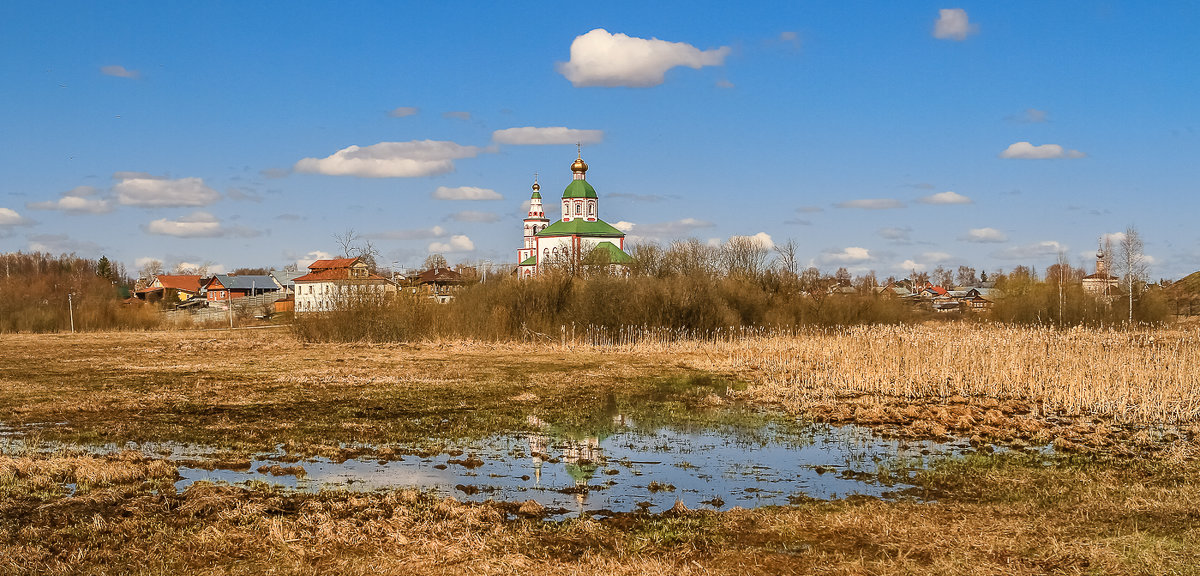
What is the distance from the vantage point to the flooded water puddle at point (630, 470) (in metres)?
10.9

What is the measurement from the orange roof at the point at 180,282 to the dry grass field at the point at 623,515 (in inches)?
3548

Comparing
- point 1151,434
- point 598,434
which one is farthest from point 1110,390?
point 598,434

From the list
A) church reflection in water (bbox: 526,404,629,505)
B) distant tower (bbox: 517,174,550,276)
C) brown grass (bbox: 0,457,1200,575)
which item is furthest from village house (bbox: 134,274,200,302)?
brown grass (bbox: 0,457,1200,575)

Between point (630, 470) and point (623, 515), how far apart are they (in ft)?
8.60

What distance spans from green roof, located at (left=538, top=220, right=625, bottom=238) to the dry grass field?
61.0m

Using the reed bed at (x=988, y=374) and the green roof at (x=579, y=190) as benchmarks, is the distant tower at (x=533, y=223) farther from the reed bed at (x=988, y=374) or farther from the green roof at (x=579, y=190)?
the reed bed at (x=988, y=374)

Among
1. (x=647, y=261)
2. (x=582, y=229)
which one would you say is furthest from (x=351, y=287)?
(x=582, y=229)

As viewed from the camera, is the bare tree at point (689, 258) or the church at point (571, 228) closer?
the bare tree at point (689, 258)

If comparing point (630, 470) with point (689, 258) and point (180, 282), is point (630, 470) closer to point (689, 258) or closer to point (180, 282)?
point (689, 258)

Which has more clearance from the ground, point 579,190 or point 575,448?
point 579,190

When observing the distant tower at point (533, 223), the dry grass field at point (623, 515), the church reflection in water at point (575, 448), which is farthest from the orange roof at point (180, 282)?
the church reflection in water at point (575, 448)

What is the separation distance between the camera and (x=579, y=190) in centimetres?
9569

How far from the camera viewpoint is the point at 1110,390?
17.9 meters

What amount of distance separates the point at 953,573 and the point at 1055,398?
11.4 meters
